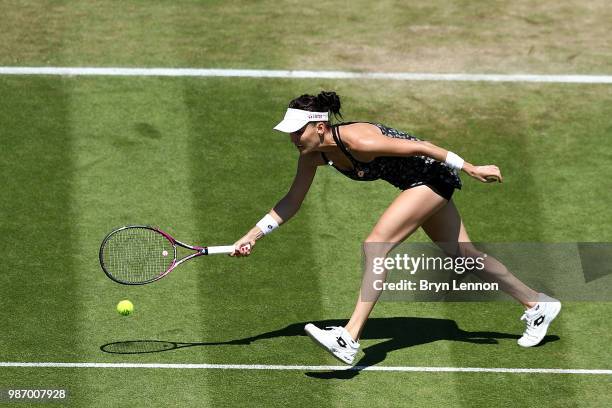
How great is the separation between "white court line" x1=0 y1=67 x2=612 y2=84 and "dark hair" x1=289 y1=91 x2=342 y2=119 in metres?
4.81

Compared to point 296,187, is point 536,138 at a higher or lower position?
lower

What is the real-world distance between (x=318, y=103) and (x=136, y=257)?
2.22m

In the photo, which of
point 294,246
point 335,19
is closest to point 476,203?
point 294,246

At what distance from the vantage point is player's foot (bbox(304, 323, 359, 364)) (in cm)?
1159

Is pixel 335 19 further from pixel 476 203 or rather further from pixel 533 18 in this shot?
pixel 476 203

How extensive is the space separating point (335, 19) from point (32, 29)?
3.96m

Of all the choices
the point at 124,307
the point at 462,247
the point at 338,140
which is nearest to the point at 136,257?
the point at 124,307

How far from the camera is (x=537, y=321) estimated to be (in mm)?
12461

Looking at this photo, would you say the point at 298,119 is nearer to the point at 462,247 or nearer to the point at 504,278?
the point at 462,247

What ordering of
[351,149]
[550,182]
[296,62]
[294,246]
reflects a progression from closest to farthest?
1. [351,149]
2. [294,246]
3. [550,182]
4. [296,62]

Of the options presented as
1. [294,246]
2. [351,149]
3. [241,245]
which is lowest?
[294,246]

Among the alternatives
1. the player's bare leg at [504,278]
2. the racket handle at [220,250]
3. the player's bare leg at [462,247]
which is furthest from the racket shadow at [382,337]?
the racket handle at [220,250]

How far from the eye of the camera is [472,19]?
17.9 m

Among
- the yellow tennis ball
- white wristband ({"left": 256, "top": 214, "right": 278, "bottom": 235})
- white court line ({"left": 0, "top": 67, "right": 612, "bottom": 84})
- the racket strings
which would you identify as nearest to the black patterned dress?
white wristband ({"left": 256, "top": 214, "right": 278, "bottom": 235})
